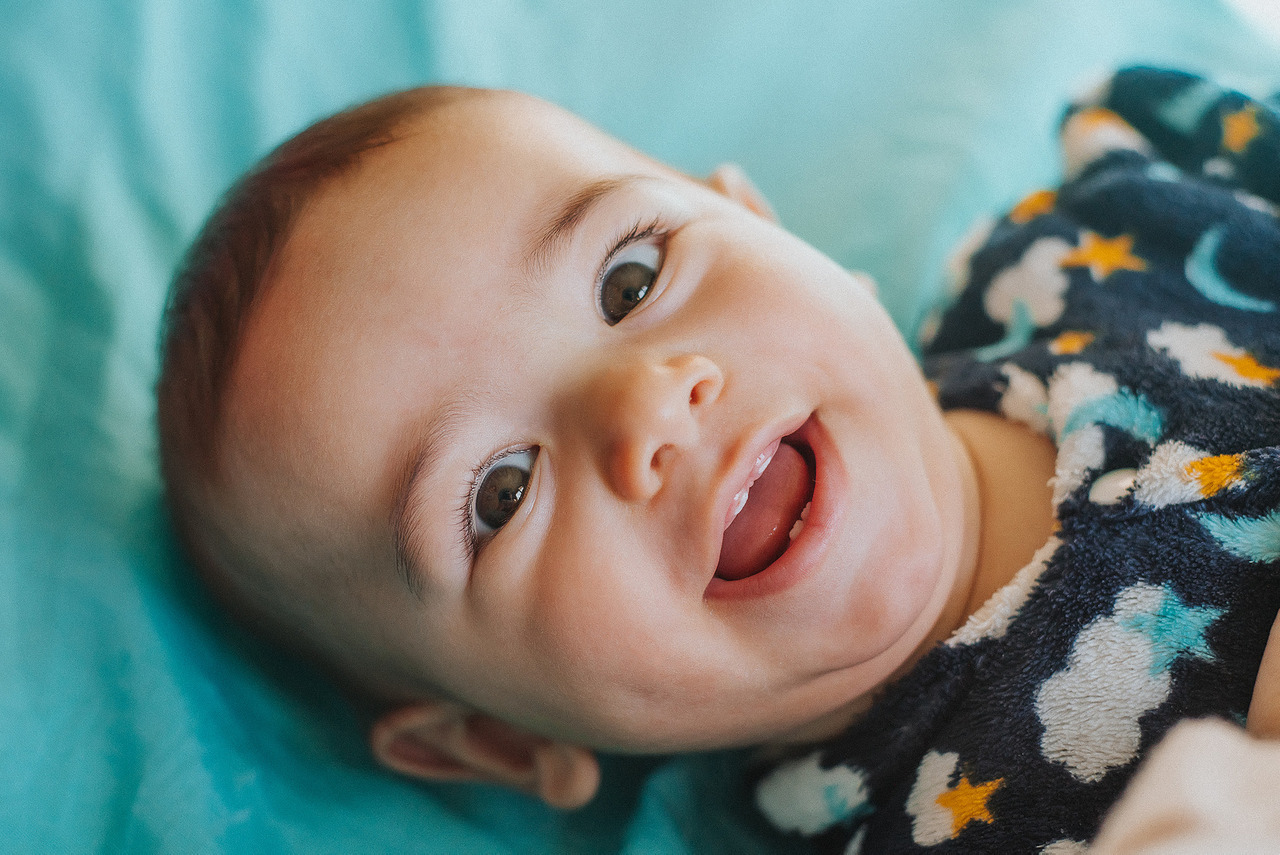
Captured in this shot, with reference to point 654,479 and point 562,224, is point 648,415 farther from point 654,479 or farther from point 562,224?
point 562,224

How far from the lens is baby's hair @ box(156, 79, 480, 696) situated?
89cm

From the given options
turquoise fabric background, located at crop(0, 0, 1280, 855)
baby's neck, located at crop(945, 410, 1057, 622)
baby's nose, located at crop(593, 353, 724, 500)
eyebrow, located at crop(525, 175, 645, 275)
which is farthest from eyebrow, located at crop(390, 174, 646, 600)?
baby's neck, located at crop(945, 410, 1057, 622)

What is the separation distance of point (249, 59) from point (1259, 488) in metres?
1.45

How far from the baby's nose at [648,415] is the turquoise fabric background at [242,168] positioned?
51 cm

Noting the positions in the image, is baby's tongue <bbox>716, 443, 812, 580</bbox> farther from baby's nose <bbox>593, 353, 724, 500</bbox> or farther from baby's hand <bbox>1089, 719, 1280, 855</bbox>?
baby's hand <bbox>1089, 719, 1280, 855</bbox>

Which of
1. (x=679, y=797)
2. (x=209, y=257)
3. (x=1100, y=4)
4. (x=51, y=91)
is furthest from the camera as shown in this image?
(x=1100, y=4)

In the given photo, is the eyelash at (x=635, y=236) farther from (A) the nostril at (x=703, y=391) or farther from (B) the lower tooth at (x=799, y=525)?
(B) the lower tooth at (x=799, y=525)

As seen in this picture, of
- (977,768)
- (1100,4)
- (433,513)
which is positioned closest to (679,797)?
(977,768)

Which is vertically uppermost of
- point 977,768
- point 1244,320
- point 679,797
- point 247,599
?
point 1244,320

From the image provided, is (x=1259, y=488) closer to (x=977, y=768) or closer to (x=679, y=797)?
(x=977, y=768)

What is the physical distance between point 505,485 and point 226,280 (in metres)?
0.36

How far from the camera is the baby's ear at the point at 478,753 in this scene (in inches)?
40.8

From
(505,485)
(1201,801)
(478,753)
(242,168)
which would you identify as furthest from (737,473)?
(242,168)

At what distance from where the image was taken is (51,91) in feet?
4.05
